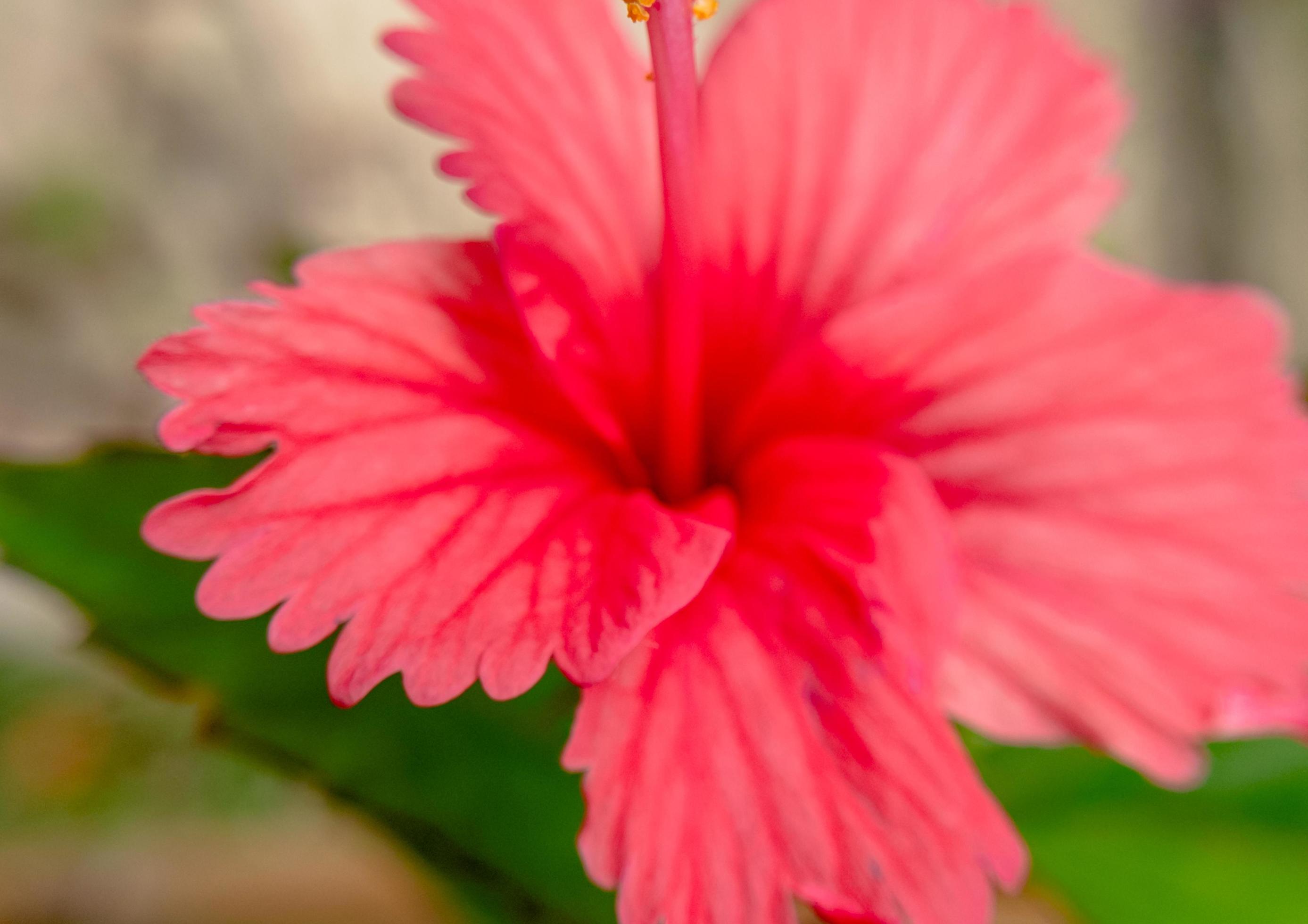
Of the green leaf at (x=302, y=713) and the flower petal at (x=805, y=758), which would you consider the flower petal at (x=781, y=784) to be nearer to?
the flower petal at (x=805, y=758)

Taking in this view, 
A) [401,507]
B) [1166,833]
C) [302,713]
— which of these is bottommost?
[1166,833]

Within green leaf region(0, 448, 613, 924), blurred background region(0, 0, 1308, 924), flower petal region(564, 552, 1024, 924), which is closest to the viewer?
flower petal region(564, 552, 1024, 924)

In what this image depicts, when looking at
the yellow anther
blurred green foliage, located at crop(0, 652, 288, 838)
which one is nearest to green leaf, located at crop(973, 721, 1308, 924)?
the yellow anther

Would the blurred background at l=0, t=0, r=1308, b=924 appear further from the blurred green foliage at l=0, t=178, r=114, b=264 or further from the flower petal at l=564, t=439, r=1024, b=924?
the flower petal at l=564, t=439, r=1024, b=924

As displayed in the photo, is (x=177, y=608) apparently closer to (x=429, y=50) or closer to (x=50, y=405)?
(x=429, y=50)

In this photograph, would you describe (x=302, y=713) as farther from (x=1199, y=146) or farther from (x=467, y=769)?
(x=1199, y=146)

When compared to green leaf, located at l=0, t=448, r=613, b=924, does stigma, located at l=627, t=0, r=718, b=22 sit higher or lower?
higher

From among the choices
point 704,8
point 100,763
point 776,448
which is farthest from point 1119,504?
point 100,763
